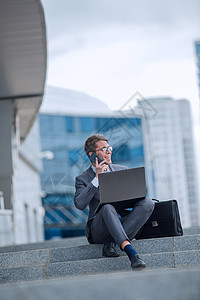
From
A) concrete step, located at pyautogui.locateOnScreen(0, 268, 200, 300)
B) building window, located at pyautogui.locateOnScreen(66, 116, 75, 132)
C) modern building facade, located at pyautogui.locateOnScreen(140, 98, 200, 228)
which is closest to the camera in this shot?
concrete step, located at pyautogui.locateOnScreen(0, 268, 200, 300)

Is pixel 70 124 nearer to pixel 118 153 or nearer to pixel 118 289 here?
pixel 118 153

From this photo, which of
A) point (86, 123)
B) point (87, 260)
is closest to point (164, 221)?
point (87, 260)

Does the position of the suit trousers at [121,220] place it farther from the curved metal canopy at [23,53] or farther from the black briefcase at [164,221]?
the curved metal canopy at [23,53]

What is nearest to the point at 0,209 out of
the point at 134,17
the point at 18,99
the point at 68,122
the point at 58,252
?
the point at 18,99

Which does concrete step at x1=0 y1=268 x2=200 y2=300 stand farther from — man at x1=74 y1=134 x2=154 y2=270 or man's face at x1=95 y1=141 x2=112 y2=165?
man's face at x1=95 y1=141 x2=112 y2=165

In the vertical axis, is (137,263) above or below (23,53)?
below

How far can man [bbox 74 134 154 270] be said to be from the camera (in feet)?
17.7

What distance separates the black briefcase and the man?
0.30 meters

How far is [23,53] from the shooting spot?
434 inches

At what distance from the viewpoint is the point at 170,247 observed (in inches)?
227

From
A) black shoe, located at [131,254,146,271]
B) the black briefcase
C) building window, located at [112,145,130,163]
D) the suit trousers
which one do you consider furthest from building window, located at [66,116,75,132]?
black shoe, located at [131,254,146,271]

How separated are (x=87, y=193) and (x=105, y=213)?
401 mm

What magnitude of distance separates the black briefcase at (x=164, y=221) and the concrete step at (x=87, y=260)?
0.68ft

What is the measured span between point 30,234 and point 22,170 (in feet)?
10.6
